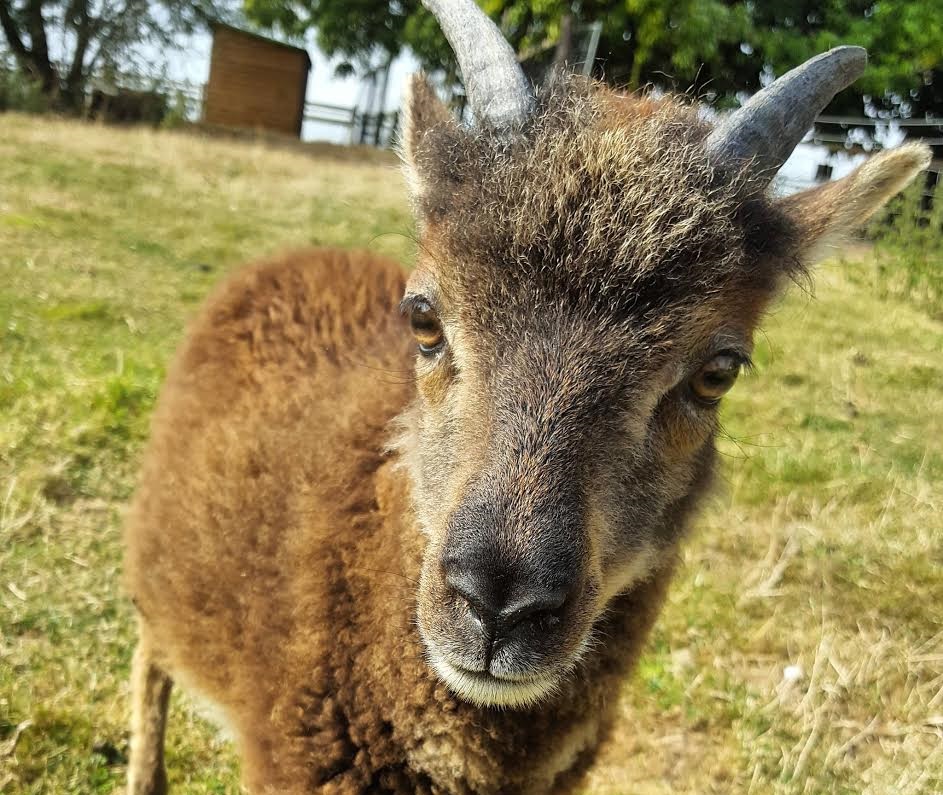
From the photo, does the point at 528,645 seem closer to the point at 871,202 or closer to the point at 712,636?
the point at 871,202

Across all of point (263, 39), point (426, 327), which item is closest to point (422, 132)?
point (426, 327)

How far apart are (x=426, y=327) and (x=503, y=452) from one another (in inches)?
26.9

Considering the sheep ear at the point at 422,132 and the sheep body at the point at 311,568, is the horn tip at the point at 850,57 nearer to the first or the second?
the sheep ear at the point at 422,132

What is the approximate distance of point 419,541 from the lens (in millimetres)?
2705

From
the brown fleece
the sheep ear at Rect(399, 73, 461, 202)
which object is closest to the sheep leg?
the brown fleece

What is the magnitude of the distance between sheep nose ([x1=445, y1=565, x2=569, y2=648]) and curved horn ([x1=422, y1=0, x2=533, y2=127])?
157 cm

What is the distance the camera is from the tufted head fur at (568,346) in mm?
2051

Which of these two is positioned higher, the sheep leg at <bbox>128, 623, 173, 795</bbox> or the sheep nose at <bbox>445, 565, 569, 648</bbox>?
the sheep nose at <bbox>445, 565, 569, 648</bbox>

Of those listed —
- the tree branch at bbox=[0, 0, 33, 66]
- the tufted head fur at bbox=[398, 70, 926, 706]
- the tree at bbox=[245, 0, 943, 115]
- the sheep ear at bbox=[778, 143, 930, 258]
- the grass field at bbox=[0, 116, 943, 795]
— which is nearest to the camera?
the tufted head fur at bbox=[398, 70, 926, 706]

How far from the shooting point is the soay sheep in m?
2.16

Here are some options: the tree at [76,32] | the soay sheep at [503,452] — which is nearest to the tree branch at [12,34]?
the tree at [76,32]

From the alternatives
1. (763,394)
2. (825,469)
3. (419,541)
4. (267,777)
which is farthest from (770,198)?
(763,394)

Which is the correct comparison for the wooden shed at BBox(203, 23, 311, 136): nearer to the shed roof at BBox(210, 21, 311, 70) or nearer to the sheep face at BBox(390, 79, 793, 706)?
the shed roof at BBox(210, 21, 311, 70)

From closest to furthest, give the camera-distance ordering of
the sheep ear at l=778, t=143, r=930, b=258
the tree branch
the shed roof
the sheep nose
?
the sheep nose
the sheep ear at l=778, t=143, r=930, b=258
the tree branch
the shed roof
